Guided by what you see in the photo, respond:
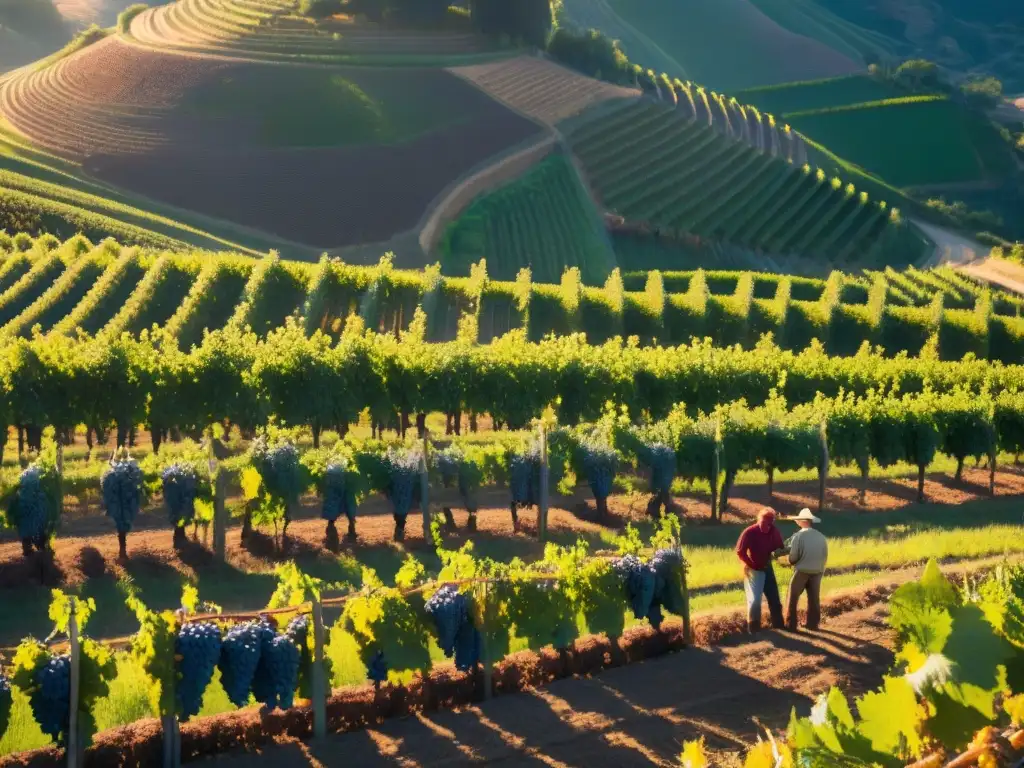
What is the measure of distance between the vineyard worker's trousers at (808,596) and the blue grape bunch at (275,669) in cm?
698

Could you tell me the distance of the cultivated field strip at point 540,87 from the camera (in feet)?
259

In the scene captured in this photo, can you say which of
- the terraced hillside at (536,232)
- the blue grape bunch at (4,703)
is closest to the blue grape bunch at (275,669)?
the blue grape bunch at (4,703)

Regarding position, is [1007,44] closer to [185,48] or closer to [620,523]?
[185,48]

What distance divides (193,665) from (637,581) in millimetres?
5846

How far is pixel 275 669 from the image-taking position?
14.1 meters

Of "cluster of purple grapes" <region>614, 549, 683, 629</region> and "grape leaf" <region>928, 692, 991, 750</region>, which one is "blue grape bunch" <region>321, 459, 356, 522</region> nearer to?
"cluster of purple grapes" <region>614, 549, 683, 629</region>

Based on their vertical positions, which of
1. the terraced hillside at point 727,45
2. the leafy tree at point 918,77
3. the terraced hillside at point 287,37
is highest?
the terraced hillside at point 727,45

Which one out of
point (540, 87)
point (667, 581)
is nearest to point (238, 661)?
Answer: point (667, 581)

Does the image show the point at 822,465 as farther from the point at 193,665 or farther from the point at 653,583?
the point at 193,665

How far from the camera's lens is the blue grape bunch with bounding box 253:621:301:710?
46.4ft

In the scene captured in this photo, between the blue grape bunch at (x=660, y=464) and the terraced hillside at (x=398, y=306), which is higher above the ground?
the terraced hillside at (x=398, y=306)

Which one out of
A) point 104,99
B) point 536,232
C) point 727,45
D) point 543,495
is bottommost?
point 543,495

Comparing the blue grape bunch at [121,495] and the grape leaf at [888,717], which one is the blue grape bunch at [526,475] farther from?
the grape leaf at [888,717]

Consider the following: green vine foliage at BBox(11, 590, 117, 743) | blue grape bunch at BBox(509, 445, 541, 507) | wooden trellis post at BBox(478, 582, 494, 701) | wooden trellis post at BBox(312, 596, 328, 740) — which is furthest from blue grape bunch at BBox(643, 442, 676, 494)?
green vine foliage at BBox(11, 590, 117, 743)
